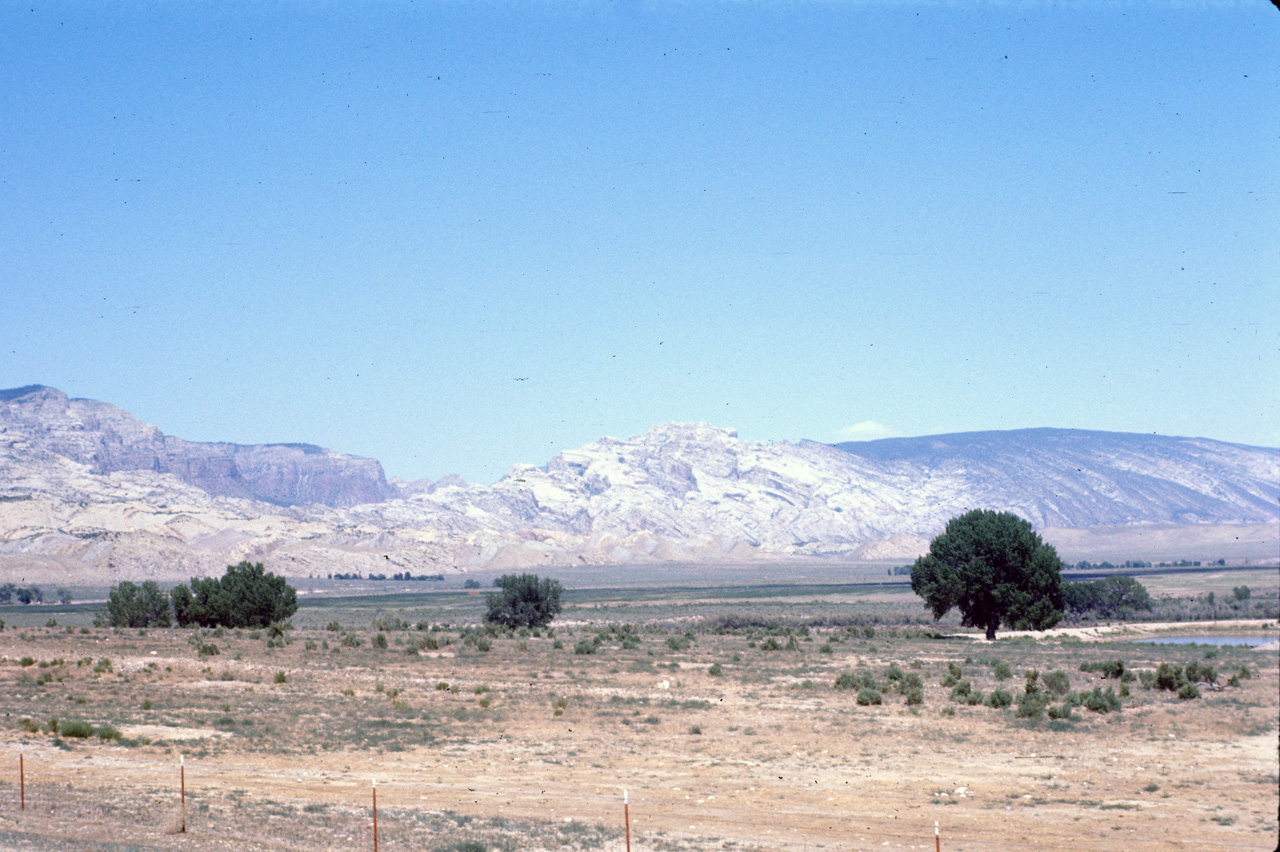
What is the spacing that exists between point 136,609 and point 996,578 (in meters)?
53.4

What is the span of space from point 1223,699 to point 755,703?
556 inches

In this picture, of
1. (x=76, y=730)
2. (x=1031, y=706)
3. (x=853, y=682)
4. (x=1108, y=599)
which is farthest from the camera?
(x=1108, y=599)

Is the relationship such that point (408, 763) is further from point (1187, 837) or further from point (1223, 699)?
point (1223, 699)

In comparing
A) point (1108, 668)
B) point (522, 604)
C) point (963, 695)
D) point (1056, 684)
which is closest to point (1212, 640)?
point (1108, 668)

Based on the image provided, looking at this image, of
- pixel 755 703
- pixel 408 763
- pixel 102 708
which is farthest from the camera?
pixel 755 703

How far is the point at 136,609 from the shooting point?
75000mm

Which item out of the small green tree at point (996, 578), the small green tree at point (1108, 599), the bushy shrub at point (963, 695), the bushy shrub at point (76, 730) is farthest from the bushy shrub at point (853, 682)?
the small green tree at point (1108, 599)

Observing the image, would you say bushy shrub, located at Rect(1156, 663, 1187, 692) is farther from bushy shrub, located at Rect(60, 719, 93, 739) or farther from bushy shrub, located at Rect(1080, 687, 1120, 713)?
bushy shrub, located at Rect(60, 719, 93, 739)

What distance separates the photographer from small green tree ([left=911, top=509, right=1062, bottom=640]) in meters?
66.9

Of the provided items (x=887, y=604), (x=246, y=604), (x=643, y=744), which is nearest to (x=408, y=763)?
(x=643, y=744)

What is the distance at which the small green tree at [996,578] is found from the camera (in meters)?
66.9

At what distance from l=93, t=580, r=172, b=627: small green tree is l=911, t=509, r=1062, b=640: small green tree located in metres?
47.7

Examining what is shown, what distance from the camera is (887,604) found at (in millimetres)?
130125

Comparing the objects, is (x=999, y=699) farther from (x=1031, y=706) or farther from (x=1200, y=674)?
(x=1200, y=674)
